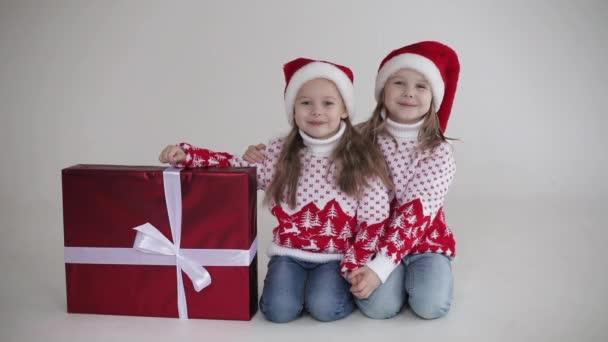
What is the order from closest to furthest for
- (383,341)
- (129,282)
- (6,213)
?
(383,341) < (129,282) < (6,213)

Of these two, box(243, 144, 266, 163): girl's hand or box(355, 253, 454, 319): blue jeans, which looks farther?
box(243, 144, 266, 163): girl's hand

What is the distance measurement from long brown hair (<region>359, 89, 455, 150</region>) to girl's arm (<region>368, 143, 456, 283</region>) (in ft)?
0.14

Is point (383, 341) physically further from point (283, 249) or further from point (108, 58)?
point (108, 58)

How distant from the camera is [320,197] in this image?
250 cm

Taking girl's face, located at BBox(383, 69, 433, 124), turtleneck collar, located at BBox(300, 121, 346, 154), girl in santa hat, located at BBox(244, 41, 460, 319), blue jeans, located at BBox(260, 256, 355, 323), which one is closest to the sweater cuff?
girl in santa hat, located at BBox(244, 41, 460, 319)

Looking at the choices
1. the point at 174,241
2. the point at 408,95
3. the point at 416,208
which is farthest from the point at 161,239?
the point at 408,95

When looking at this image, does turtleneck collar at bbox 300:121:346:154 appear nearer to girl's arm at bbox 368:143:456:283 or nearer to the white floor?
girl's arm at bbox 368:143:456:283

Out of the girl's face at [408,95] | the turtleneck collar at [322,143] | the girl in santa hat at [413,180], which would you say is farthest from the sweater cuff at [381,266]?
the girl's face at [408,95]

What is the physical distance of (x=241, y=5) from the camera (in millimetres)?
4020

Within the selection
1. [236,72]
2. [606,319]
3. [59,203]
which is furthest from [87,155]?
[606,319]

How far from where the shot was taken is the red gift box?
7.86 feet

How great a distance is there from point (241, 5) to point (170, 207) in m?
1.90

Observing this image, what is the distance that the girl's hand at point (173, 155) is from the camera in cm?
251

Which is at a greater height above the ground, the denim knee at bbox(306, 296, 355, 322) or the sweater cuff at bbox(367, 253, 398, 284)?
the sweater cuff at bbox(367, 253, 398, 284)
